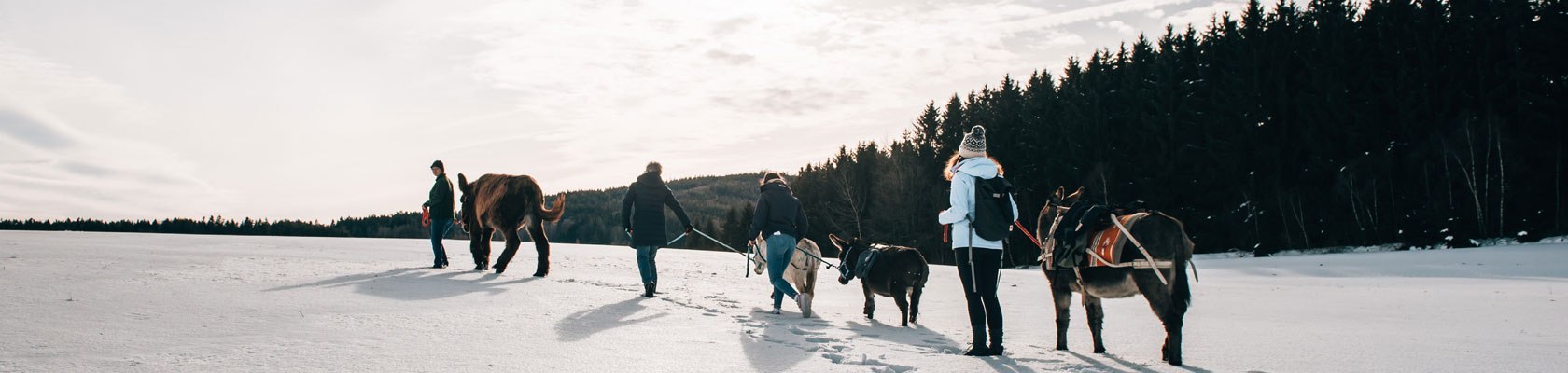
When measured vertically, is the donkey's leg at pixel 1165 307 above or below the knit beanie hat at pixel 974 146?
below

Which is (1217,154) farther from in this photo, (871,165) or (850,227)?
(871,165)

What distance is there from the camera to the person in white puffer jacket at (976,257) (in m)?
Answer: 6.30

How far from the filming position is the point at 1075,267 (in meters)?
6.41

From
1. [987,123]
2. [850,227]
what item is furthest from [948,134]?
[850,227]

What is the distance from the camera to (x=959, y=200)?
636cm

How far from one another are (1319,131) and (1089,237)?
34.3 m

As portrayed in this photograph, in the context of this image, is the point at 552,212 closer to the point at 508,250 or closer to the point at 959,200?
the point at 508,250

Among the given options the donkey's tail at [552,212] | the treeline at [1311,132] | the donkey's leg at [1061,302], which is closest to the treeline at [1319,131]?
the treeline at [1311,132]

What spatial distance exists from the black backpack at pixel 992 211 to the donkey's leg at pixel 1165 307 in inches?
38.3

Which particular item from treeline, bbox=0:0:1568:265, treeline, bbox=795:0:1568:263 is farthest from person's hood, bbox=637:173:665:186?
treeline, bbox=0:0:1568:265

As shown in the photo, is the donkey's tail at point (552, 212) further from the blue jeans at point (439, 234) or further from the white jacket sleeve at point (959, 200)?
the white jacket sleeve at point (959, 200)

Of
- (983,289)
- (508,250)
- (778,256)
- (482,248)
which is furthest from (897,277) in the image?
(482,248)

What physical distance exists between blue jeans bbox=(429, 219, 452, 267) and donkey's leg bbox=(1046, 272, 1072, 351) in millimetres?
9612

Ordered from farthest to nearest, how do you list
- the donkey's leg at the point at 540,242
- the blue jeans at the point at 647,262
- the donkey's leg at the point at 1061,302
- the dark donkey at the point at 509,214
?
the dark donkey at the point at 509,214 < the donkey's leg at the point at 540,242 < the blue jeans at the point at 647,262 < the donkey's leg at the point at 1061,302
